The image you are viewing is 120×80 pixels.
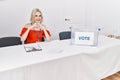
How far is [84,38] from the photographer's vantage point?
2.38 m

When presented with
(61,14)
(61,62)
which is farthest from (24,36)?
(61,14)

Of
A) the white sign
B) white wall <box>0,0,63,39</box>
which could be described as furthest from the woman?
white wall <box>0,0,63,39</box>

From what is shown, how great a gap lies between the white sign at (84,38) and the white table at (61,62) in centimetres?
9

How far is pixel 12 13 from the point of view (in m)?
3.29

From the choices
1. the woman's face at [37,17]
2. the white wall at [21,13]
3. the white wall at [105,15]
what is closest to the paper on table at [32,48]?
the woman's face at [37,17]

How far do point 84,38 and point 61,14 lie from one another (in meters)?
1.74

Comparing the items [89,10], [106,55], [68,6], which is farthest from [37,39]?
[89,10]

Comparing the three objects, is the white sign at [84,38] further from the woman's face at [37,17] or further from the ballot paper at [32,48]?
the woman's face at [37,17]

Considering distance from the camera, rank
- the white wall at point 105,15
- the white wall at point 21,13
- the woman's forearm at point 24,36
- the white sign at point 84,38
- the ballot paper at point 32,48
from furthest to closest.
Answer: the white wall at point 105,15 → the white wall at point 21,13 → the woman's forearm at point 24,36 → the white sign at point 84,38 → the ballot paper at point 32,48

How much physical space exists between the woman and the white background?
758 mm

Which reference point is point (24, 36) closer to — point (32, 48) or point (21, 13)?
point (32, 48)

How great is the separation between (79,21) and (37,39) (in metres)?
1.82

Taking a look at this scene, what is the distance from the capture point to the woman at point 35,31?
2.64m

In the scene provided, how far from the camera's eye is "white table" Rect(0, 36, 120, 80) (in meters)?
1.72
